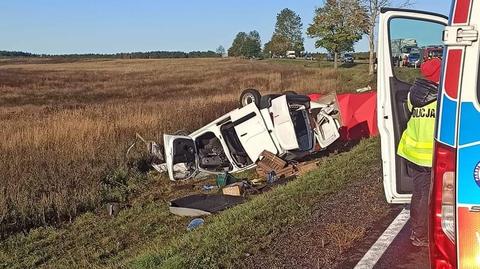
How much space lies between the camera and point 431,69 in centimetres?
434

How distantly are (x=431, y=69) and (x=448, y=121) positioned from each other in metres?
1.93

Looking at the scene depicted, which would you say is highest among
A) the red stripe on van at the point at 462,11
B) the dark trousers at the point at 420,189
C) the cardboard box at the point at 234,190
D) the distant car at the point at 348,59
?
the red stripe on van at the point at 462,11

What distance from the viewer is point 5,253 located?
781cm

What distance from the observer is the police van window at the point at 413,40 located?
176 inches

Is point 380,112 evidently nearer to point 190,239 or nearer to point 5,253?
point 190,239

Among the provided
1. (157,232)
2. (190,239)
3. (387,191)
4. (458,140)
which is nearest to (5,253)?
(157,232)

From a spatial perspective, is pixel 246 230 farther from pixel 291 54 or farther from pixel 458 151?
pixel 291 54

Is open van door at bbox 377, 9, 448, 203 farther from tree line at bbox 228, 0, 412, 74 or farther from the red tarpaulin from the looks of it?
the red tarpaulin

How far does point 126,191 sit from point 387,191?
7638 millimetres

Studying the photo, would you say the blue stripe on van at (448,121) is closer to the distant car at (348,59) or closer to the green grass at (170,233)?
the green grass at (170,233)

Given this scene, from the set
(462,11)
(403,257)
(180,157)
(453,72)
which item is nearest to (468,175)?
(453,72)

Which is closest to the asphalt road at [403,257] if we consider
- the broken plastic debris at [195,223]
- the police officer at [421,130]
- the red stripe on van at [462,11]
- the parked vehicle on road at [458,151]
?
the police officer at [421,130]

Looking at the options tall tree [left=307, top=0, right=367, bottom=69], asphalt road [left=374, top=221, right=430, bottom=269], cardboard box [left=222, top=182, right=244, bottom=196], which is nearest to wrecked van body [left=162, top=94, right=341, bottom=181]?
cardboard box [left=222, top=182, right=244, bottom=196]

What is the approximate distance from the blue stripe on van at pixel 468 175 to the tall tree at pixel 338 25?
116 ft
